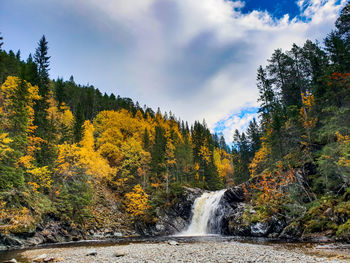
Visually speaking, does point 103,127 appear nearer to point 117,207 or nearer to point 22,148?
point 117,207

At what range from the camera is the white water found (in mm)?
30047

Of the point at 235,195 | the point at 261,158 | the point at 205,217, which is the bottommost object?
the point at 205,217

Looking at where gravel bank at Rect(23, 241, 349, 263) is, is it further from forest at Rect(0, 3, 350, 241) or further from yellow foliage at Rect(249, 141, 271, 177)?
yellow foliage at Rect(249, 141, 271, 177)

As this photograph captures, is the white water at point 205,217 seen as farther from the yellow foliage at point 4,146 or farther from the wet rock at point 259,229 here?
the yellow foliage at point 4,146

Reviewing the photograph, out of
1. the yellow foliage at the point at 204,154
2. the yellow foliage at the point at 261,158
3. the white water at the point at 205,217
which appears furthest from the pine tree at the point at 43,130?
the yellow foliage at the point at 204,154

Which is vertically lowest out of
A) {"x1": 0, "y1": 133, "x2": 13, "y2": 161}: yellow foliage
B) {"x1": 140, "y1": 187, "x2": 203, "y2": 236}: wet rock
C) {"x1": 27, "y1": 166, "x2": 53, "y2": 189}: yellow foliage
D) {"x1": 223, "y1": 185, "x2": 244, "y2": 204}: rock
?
{"x1": 140, "y1": 187, "x2": 203, "y2": 236}: wet rock

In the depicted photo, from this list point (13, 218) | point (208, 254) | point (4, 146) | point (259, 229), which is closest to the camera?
point (208, 254)

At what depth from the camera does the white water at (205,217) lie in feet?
98.6

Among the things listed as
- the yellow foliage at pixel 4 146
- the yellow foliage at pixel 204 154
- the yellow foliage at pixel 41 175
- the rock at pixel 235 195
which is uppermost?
the yellow foliage at pixel 204 154

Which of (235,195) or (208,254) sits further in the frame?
(235,195)

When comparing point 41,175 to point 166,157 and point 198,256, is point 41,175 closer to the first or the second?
point 198,256

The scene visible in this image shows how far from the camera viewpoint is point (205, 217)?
32.1 m

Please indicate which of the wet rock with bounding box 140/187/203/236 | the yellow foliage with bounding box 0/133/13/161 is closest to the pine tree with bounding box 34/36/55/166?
the yellow foliage with bounding box 0/133/13/161

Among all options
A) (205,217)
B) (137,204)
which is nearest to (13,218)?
(137,204)
